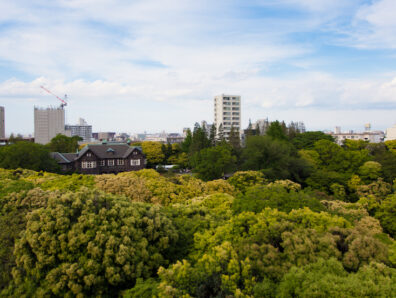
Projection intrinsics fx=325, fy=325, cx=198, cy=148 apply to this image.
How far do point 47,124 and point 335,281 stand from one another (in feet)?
410

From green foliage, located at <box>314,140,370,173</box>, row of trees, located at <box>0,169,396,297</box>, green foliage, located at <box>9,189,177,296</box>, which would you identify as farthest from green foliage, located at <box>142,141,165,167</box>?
green foliage, located at <box>9,189,177,296</box>

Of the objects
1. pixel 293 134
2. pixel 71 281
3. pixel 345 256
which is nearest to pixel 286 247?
pixel 345 256

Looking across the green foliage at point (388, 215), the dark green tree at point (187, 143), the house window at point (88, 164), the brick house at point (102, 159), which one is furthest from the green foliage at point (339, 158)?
the house window at point (88, 164)

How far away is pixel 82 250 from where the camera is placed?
1101 cm

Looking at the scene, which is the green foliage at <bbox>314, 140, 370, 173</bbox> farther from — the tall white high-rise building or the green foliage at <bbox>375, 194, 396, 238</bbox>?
the tall white high-rise building

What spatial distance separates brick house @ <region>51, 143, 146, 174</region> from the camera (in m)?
44.7

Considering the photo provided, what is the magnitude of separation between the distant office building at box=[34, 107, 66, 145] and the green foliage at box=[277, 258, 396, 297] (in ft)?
400

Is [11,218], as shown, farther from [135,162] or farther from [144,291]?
[135,162]

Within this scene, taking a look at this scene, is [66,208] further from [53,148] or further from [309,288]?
[53,148]

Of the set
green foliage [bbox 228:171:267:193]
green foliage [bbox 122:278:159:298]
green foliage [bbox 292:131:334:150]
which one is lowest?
green foliage [bbox 122:278:159:298]

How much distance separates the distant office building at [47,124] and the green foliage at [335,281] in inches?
4800

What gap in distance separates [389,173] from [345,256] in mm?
30947

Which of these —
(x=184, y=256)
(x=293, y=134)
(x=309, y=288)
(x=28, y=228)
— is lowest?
(x=184, y=256)

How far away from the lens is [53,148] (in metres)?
60.3
